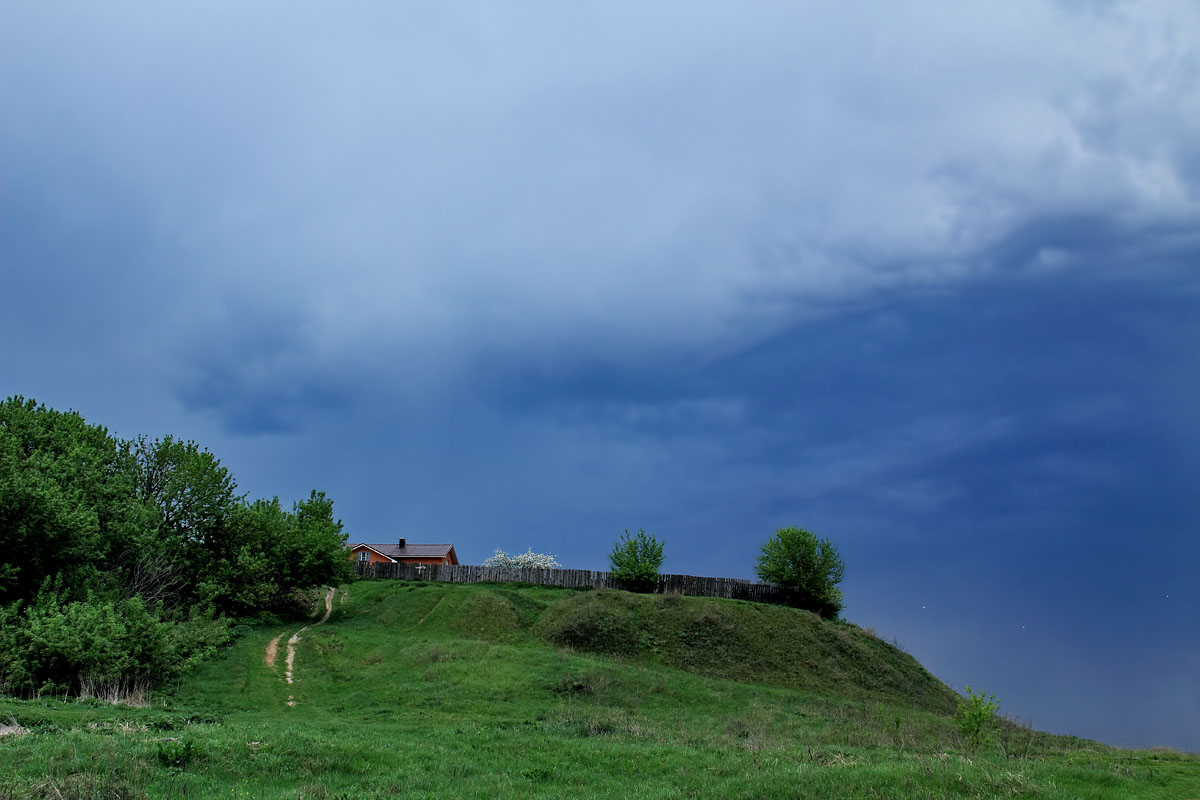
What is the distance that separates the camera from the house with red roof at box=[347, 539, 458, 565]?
84188 millimetres

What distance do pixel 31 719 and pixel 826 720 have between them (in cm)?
3061

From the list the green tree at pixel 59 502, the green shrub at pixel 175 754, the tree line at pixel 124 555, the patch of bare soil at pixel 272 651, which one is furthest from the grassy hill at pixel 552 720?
the green tree at pixel 59 502

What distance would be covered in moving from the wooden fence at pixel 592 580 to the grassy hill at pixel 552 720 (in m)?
3.73

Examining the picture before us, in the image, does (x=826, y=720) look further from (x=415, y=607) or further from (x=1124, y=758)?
(x=415, y=607)

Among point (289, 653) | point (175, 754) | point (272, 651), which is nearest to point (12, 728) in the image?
point (175, 754)

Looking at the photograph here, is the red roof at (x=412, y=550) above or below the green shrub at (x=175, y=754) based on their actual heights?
above

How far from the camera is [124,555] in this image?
139 feet

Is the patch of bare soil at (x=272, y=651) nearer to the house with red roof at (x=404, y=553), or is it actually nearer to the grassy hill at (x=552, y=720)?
the grassy hill at (x=552, y=720)

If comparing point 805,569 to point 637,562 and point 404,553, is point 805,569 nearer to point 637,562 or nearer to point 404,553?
point 637,562

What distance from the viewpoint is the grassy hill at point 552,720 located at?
17.1 meters

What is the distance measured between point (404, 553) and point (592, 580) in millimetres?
30095

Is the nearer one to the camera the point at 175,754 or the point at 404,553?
the point at 175,754

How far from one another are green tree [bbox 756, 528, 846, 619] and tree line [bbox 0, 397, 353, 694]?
1428 inches

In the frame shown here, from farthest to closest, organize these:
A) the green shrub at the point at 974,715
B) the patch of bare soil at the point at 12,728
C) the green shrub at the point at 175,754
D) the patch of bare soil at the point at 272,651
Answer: the patch of bare soil at the point at 272,651 < the green shrub at the point at 974,715 < the patch of bare soil at the point at 12,728 < the green shrub at the point at 175,754
